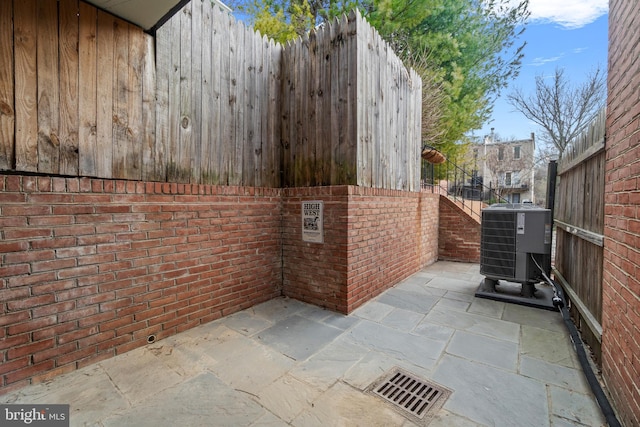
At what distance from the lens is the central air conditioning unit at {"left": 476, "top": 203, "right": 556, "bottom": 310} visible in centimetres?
381

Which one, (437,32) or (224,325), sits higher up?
(437,32)

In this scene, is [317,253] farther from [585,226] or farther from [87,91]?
[585,226]

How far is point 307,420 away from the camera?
1.81 meters

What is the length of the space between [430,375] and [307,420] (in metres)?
1.11

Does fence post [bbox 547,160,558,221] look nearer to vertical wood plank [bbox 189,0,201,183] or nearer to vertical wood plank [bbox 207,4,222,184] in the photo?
vertical wood plank [bbox 207,4,222,184]

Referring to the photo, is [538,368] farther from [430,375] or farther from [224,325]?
[224,325]

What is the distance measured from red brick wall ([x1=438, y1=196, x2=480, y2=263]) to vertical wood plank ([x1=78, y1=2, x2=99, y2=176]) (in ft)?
22.0

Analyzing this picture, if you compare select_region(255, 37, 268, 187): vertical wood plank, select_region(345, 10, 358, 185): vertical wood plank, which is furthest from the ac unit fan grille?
select_region(255, 37, 268, 187): vertical wood plank

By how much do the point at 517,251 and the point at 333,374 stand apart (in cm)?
326

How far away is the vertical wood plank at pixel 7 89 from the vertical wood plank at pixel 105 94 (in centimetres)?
51

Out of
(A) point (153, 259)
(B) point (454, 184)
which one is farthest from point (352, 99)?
(B) point (454, 184)

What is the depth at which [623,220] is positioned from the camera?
192cm

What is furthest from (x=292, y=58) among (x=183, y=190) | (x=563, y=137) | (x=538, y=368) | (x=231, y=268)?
(x=563, y=137)

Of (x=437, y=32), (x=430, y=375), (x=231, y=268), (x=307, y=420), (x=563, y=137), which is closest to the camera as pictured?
(x=307, y=420)
